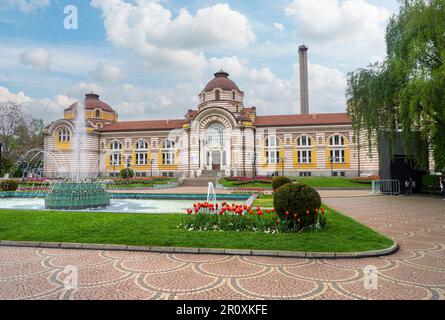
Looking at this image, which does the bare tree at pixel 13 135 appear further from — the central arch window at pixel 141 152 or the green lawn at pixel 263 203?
the green lawn at pixel 263 203

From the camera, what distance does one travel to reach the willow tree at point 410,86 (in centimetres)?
1569

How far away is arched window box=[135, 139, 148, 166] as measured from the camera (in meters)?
51.3

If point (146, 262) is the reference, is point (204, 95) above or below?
above

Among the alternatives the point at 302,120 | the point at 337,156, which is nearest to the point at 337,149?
the point at 337,156

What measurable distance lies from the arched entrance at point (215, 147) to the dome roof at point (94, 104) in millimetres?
23249

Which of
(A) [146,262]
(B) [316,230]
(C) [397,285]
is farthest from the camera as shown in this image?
(B) [316,230]

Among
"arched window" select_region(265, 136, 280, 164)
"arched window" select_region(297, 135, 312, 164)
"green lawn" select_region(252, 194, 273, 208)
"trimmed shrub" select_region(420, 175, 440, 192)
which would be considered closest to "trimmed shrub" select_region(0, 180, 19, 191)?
"green lawn" select_region(252, 194, 273, 208)

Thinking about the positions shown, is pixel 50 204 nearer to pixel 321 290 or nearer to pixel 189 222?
pixel 189 222

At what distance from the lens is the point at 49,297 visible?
452 centimetres

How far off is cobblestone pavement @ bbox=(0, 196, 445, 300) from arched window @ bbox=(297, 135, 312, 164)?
39.4m

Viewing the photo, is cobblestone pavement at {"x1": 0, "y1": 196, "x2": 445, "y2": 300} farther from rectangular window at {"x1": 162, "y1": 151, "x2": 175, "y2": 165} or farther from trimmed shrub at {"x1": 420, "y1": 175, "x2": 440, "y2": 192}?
rectangular window at {"x1": 162, "y1": 151, "x2": 175, "y2": 165}

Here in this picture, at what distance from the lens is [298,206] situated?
8.62 meters

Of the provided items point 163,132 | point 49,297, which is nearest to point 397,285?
point 49,297
